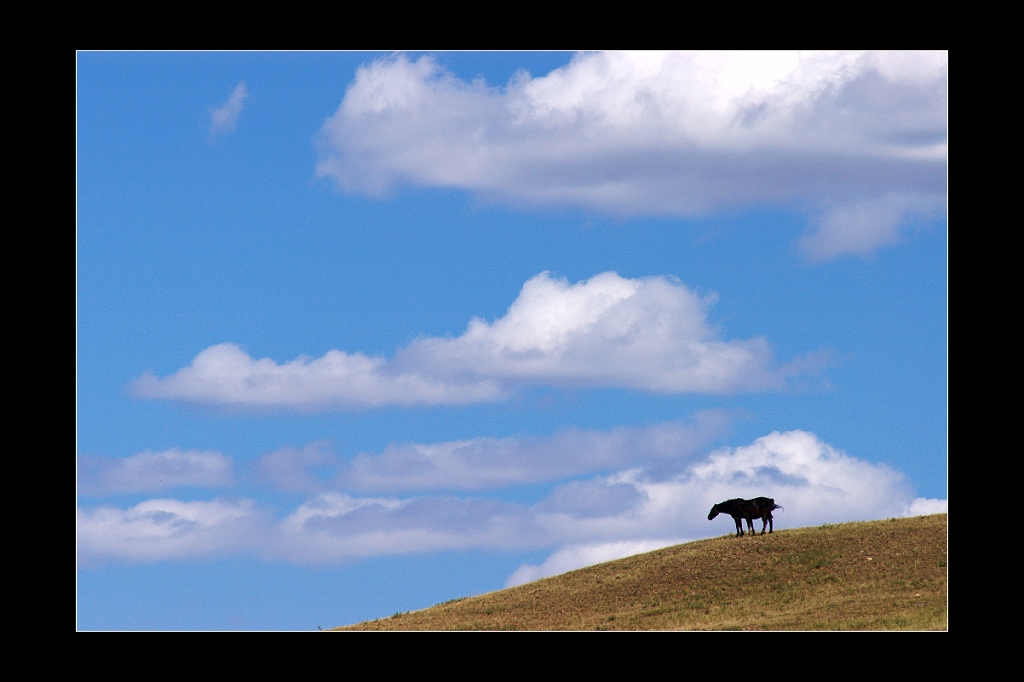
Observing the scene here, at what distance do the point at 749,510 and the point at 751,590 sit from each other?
873 cm

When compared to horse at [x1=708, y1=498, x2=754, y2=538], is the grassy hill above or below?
below

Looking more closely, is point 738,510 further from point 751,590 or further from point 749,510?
point 751,590

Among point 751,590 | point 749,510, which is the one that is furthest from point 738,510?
point 751,590

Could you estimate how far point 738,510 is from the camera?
5888 centimetres

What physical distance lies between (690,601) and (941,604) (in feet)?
34.3

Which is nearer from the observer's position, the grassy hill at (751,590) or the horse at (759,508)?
the grassy hill at (751,590)

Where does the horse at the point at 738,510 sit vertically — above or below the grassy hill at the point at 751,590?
above

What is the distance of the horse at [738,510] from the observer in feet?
193

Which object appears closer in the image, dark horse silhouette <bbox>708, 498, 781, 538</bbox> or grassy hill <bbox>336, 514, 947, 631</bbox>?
grassy hill <bbox>336, 514, 947, 631</bbox>

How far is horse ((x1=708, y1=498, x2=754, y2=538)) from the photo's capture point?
58750 mm

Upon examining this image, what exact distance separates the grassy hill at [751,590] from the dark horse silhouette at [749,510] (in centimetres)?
92

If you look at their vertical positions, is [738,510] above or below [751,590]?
above
